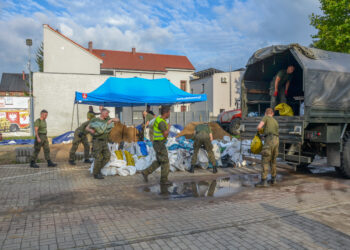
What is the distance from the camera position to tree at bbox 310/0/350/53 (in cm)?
1619

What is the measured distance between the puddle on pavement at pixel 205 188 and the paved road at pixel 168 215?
4cm

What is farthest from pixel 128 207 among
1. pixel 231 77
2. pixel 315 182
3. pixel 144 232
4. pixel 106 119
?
pixel 231 77

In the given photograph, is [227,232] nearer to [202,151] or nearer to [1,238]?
[1,238]

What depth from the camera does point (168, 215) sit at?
4.49 metres

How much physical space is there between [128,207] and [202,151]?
4112mm

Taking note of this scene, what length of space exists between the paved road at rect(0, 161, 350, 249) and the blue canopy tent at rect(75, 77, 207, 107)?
5.36 metres

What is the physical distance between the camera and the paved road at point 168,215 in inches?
140

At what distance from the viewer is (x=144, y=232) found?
3807 millimetres

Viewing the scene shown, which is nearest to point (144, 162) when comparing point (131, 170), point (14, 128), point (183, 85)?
point (131, 170)

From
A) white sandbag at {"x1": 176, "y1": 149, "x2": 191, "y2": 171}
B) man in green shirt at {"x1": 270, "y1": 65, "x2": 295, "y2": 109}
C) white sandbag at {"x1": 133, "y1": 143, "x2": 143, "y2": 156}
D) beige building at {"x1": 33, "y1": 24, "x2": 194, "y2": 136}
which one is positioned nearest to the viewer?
white sandbag at {"x1": 176, "y1": 149, "x2": 191, "y2": 171}

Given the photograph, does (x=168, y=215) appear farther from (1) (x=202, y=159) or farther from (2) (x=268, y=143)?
(1) (x=202, y=159)

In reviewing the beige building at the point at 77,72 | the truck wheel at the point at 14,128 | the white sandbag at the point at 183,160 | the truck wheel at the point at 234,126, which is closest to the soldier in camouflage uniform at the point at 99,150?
the white sandbag at the point at 183,160

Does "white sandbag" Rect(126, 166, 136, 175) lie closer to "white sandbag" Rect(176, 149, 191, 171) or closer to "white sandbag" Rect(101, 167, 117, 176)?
"white sandbag" Rect(101, 167, 117, 176)

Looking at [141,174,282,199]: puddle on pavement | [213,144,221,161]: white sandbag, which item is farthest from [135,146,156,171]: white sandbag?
[213,144,221,161]: white sandbag
